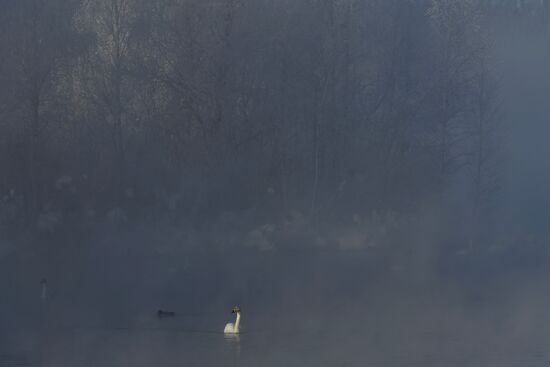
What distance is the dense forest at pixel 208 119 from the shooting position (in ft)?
180

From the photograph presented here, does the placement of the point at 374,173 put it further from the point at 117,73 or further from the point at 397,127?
the point at 117,73

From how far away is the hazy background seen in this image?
47.2m

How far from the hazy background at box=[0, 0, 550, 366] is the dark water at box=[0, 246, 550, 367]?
0.32 m

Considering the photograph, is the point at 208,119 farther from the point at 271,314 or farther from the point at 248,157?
the point at 271,314

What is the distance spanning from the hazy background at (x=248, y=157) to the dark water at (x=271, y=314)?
0.32m

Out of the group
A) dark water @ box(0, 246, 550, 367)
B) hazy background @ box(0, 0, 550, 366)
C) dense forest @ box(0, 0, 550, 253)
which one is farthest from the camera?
dense forest @ box(0, 0, 550, 253)

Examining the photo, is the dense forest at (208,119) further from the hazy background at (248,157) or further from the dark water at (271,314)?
the dark water at (271,314)

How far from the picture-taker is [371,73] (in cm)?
6450

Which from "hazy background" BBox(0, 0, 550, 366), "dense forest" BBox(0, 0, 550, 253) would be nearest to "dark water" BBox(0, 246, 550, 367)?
"hazy background" BBox(0, 0, 550, 366)

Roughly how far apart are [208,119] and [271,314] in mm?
22224

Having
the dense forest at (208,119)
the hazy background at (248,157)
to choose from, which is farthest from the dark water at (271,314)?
the dense forest at (208,119)

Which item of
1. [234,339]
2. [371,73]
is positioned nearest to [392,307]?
[234,339]

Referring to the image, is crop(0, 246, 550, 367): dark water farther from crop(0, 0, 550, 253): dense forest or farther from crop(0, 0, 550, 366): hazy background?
crop(0, 0, 550, 253): dense forest

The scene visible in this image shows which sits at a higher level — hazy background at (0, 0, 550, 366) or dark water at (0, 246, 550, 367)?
hazy background at (0, 0, 550, 366)
